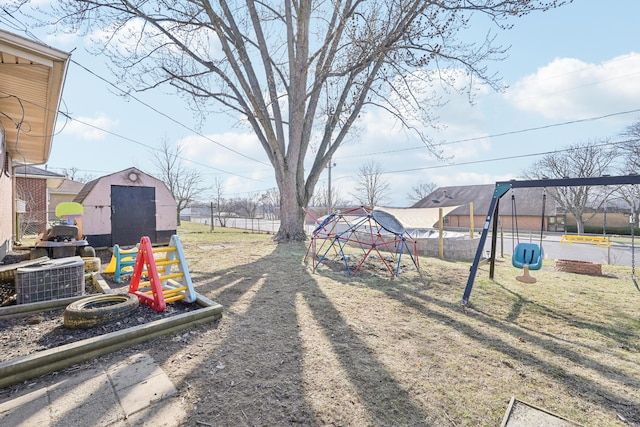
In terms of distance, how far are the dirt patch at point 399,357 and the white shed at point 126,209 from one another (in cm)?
626

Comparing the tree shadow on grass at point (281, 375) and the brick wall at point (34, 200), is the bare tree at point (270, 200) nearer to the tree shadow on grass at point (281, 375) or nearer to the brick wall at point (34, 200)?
the brick wall at point (34, 200)

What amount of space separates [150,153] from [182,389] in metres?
27.6

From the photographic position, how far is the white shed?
8.30 m

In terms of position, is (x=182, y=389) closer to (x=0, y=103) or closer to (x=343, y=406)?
(x=343, y=406)

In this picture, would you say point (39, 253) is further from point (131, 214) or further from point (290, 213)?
point (290, 213)

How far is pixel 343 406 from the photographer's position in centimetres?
170

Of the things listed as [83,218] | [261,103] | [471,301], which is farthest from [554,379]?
[83,218]

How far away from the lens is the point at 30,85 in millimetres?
4121

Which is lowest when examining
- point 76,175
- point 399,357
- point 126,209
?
point 399,357

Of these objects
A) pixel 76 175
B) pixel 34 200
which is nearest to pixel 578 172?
pixel 34 200

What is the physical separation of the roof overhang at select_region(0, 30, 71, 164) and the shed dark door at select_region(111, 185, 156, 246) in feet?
7.20

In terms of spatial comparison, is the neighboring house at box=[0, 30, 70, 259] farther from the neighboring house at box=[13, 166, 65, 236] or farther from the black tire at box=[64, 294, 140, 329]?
the neighboring house at box=[13, 166, 65, 236]

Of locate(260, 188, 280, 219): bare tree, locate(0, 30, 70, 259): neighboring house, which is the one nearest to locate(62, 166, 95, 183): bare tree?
locate(260, 188, 280, 219): bare tree

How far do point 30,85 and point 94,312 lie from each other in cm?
391
